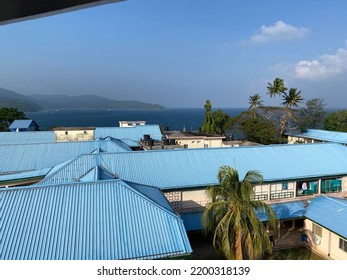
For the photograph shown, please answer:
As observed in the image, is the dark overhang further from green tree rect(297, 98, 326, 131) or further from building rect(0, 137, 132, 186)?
green tree rect(297, 98, 326, 131)

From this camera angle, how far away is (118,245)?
8.70 m

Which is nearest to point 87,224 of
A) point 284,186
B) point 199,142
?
point 284,186

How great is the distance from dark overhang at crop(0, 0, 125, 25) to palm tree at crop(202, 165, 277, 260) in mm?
8590

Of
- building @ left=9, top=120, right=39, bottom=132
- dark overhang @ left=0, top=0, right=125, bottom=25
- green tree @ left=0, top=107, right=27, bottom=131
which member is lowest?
building @ left=9, top=120, right=39, bottom=132

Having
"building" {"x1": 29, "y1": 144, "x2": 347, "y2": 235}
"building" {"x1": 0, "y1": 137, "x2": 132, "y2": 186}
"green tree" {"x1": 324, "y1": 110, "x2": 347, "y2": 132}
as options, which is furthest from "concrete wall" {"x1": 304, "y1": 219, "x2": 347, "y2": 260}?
"green tree" {"x1": 324, "y1": 110, "x2": 347, "y2": 132}

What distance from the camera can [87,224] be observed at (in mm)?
9258

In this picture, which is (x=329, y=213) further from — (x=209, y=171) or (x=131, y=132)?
(x=131, y=132)

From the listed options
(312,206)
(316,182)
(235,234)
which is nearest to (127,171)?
(235,234)

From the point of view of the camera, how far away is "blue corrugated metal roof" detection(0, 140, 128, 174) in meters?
20.2

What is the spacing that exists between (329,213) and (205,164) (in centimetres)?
716

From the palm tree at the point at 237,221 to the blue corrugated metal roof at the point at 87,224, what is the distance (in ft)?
3.81

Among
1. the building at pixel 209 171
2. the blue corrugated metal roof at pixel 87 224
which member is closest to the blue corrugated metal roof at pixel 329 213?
the building at pixel 209 171

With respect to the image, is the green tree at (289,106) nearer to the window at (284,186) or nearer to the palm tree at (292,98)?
the palm tree at (292,98)

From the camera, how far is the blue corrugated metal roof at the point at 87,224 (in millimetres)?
8414
